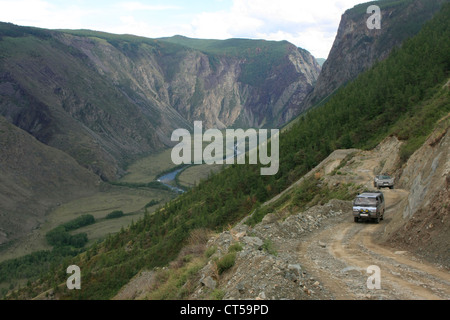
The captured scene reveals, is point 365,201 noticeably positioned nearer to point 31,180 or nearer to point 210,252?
point 210,252

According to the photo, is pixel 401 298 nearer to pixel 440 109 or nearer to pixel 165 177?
pixel 440 109

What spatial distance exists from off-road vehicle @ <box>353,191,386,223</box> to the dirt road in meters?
1.04

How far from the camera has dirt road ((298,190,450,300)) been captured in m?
12.3

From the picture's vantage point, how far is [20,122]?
587ft

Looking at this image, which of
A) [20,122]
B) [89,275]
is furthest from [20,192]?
[89,275]

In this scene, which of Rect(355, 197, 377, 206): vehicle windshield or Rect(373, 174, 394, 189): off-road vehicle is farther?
Rect(373, 174, 394, 189): off-road vehicle

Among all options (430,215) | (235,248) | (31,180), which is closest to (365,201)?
(430,215)

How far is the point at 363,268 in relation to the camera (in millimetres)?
15258

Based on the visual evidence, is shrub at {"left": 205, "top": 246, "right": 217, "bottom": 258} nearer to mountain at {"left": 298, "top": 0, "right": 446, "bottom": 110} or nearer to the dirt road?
the dirt road

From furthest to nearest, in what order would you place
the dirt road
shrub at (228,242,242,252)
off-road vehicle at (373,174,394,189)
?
off-road vehicle at (373,174,394,189)
shrub at (228,242,242,252)
the dirt road

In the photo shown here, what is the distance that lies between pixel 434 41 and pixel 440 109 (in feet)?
132

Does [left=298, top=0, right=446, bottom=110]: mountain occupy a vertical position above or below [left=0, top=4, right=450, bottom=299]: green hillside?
above

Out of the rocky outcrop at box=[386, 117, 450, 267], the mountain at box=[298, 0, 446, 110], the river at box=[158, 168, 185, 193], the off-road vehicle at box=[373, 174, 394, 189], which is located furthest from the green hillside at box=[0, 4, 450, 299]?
the mountain at box=[298, 0, 446, 110]

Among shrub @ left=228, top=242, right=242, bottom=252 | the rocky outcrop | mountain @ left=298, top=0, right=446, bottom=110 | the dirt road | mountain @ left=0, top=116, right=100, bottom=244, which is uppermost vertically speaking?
mountain @ left=298, top=0, right=446, bottom=110
